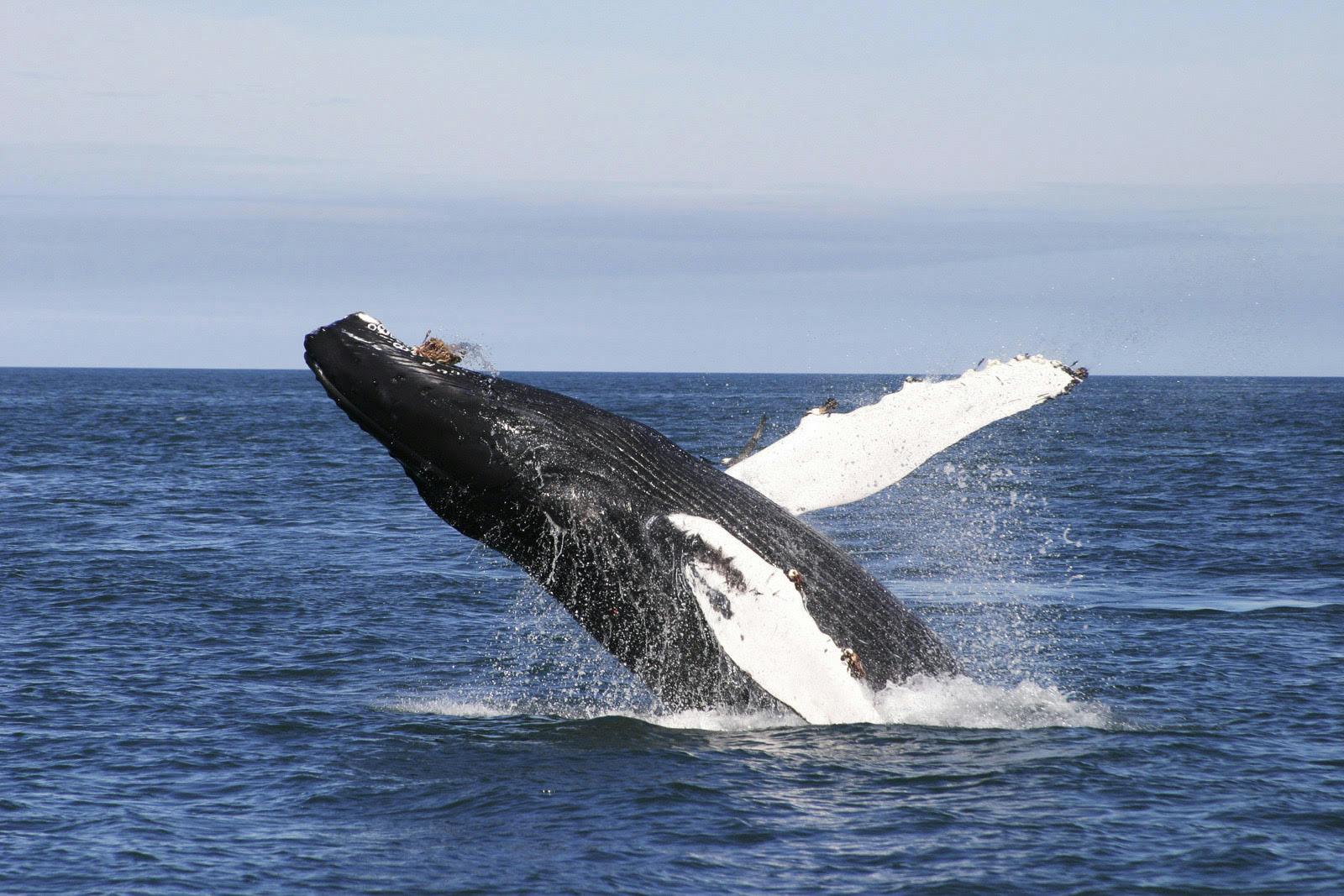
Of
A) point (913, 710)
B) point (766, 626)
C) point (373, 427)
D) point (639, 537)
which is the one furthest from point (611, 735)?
point (373, 427)

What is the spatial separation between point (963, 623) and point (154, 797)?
27.5ft

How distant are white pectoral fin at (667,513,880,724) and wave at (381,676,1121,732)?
913mm

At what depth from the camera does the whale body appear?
353 inches

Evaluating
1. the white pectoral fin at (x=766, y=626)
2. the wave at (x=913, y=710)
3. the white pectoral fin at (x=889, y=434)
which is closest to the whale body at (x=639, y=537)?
the white pectoral fin at (x=766, y=626)

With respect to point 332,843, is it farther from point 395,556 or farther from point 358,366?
point 395,556

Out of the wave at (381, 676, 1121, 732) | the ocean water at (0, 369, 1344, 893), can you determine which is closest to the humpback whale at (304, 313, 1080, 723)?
the wave at (381, 676, 1121, 732)

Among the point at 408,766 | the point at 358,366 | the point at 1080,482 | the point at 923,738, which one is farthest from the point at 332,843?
the point at 1080,482

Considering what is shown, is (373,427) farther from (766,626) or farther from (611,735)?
(611,735)

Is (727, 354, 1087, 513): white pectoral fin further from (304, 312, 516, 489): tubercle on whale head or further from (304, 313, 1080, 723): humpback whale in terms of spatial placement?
(304, 312, 516, 489): tubercle on whale head

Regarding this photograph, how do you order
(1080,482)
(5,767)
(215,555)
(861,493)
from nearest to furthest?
(5,767) < (861,493) < (215,555) < (1080,482)

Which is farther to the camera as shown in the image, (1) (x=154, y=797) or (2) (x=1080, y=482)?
(2) (x=1080, y=482)

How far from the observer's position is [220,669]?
12.8 meters

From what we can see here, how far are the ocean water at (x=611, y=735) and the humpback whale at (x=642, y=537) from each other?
456 millimetres

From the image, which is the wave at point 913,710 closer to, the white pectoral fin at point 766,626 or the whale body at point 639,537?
the whale body at point 639,537
